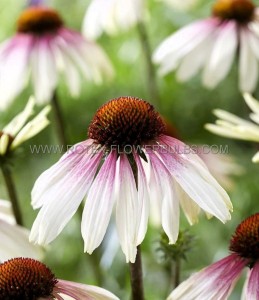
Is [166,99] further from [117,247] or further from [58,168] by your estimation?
[58,168]

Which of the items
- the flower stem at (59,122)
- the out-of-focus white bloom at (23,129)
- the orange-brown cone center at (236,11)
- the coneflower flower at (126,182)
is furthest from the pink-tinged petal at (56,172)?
the orange-brown cone center at (236,11)

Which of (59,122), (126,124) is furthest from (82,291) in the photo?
(59,122)

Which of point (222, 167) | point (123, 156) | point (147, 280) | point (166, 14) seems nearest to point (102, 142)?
point (123, 156)

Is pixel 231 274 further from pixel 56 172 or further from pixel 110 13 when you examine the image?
pixel 110 13

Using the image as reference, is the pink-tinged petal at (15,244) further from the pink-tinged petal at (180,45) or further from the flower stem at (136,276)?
the pink-tinged petal at (180,45)

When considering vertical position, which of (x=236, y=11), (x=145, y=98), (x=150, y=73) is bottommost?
(x=145, y=98)

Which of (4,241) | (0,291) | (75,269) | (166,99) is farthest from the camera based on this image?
(166,99)
